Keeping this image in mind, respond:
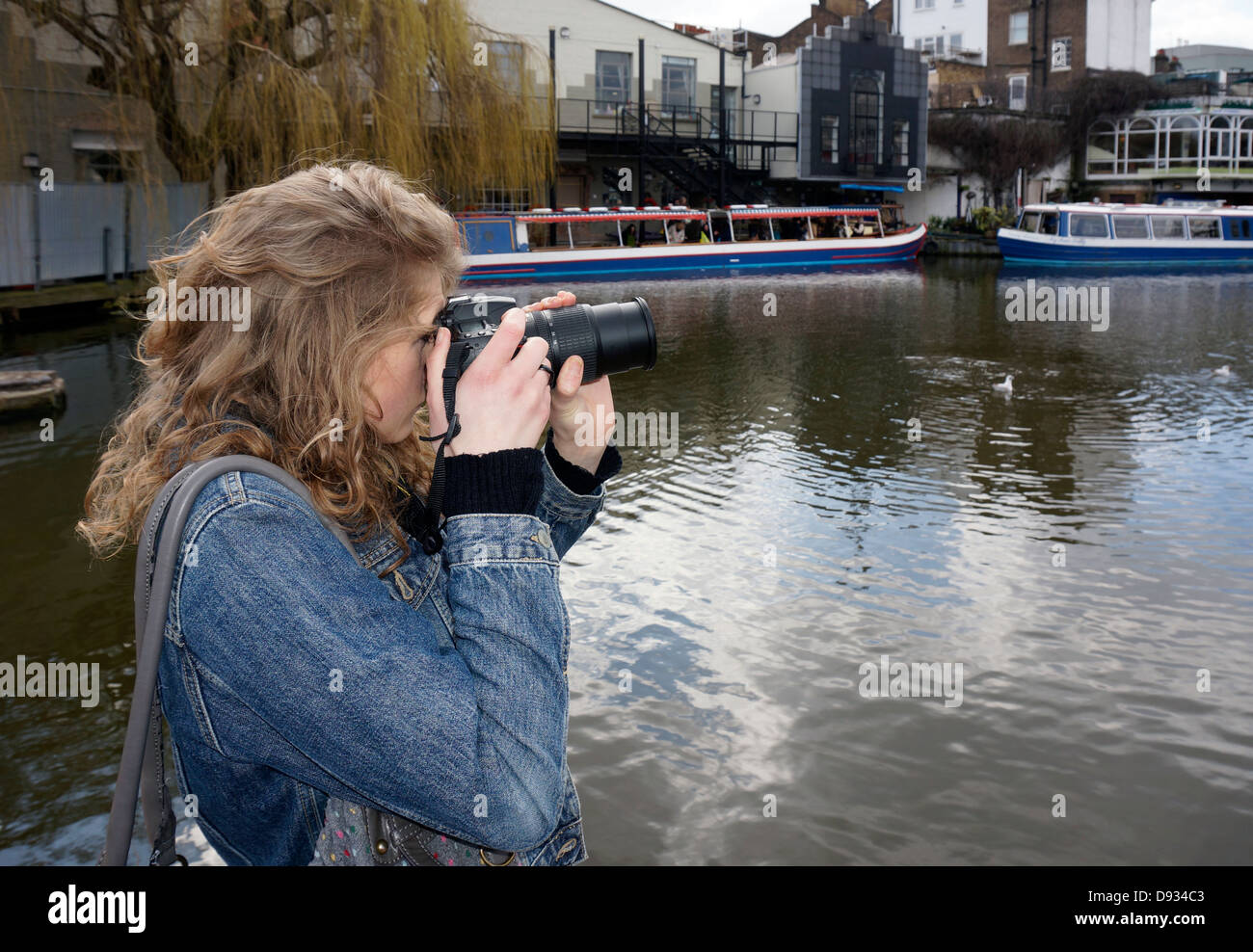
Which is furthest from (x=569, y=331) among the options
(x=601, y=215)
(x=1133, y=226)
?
(x=1133, y=226)

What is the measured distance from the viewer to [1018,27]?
1729 inches

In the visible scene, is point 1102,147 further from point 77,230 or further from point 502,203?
point 77,230

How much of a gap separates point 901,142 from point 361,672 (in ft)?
133

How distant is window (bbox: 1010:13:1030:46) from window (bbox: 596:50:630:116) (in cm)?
1787

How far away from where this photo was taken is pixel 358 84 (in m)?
13.1

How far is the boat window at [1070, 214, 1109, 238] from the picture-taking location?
97.5ft

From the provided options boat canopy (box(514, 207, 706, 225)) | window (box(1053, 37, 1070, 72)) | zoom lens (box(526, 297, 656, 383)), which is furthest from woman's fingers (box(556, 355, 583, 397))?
window (box(1053, 37, 1070, 72))

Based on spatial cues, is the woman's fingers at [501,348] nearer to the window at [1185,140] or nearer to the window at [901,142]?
the window at [901,142]

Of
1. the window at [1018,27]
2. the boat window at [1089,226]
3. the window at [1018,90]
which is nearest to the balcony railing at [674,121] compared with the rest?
the boat window at [1089,226]

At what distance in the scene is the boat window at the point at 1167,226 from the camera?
3058 centimetres

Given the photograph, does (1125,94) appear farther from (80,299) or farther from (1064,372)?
(80,299)

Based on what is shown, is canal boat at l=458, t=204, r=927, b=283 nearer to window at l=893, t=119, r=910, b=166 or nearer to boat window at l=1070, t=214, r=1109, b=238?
boat window at l=1070, t=214, r=1109, b=238
